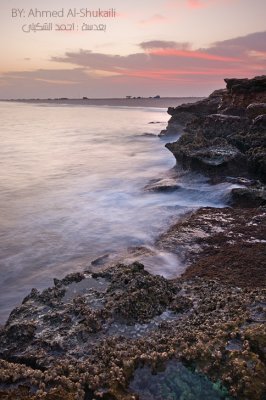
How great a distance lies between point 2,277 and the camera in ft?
25.1

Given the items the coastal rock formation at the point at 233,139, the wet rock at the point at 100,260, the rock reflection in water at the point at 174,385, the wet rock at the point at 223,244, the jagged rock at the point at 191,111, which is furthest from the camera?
the jagged rock at the point at 191,111

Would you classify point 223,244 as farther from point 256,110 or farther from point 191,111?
point 191,111

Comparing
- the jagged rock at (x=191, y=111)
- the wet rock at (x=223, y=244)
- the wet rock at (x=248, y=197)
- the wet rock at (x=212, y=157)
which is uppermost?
the jagged rock at (x=191, y=111)

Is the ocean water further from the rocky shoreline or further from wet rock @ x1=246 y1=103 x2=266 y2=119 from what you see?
wet rock @ x1=246 y1=103 x2=266 y2=119

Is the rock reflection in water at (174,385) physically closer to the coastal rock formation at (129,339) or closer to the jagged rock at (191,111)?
the coastal rock formation at (129,339)

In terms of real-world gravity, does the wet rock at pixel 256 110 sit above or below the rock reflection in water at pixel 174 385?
above

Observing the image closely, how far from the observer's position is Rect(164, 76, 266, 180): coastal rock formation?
13.5m

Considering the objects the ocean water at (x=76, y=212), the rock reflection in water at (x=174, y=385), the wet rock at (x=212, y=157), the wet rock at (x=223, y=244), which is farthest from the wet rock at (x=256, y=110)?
the rock reflection in water at (x=174, y=385)

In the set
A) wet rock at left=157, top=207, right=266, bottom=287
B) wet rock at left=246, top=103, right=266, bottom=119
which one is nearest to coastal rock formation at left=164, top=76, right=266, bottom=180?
wet rock at left=246, top=103, right=266, bottom=119

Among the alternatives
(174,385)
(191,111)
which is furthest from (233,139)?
(191,111)

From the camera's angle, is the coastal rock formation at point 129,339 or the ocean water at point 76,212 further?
the ocean water at point 76,212

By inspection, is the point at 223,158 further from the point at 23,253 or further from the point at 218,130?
the point at 23,253

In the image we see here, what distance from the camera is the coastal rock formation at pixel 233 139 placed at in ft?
44.4

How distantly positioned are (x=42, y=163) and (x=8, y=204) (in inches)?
412
